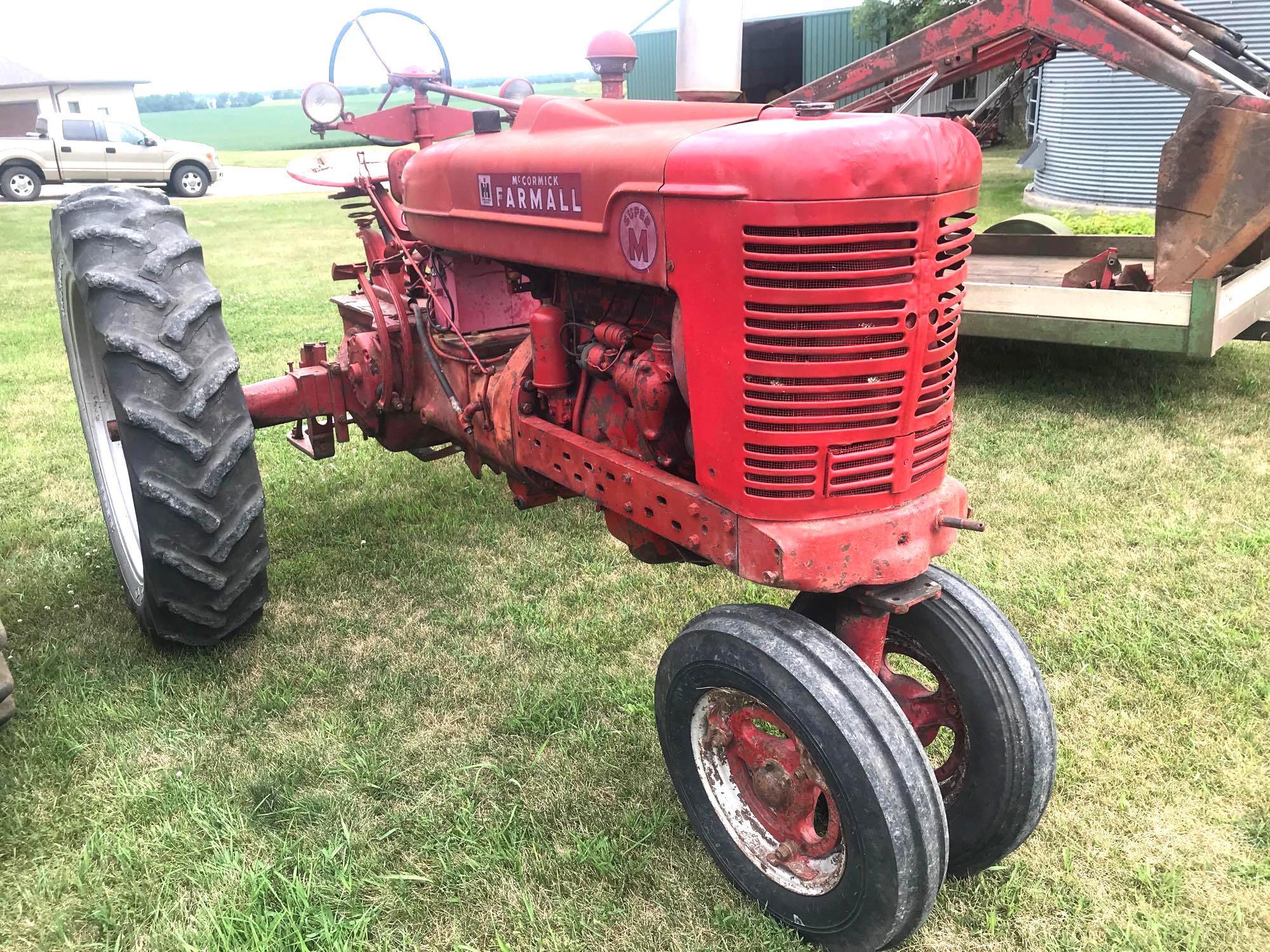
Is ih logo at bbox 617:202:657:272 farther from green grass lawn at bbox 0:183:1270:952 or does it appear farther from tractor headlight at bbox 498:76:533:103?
tractor headlight at bbox 498:76:533:103

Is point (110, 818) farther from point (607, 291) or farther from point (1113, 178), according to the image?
point (1113, 178)

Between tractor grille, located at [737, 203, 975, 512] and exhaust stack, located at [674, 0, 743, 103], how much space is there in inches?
30.4

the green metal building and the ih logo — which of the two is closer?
the ih logo

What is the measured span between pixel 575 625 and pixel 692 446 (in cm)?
134

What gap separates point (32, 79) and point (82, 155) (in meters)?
21.2

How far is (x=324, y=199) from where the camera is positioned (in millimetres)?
20391

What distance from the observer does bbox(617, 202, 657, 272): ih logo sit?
6.69ft

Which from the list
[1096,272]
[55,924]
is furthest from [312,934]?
[1096,272]

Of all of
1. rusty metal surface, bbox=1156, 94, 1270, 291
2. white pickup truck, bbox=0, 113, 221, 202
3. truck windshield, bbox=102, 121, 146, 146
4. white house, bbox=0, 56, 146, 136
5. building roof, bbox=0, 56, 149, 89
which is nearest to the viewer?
rusty metal surface, bbox=1156, 94, 1270, 291

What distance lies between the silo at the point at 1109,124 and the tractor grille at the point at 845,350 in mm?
10536

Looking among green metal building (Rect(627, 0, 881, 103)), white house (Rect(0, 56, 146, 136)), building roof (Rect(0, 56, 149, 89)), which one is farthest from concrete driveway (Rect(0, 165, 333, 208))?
building roof (Rect(0, 56, 149, 89))

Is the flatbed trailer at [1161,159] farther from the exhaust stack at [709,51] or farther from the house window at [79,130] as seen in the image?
the house window at [79,130]

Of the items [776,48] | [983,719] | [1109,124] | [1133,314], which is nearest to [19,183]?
[776,48]

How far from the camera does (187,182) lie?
805 inches
